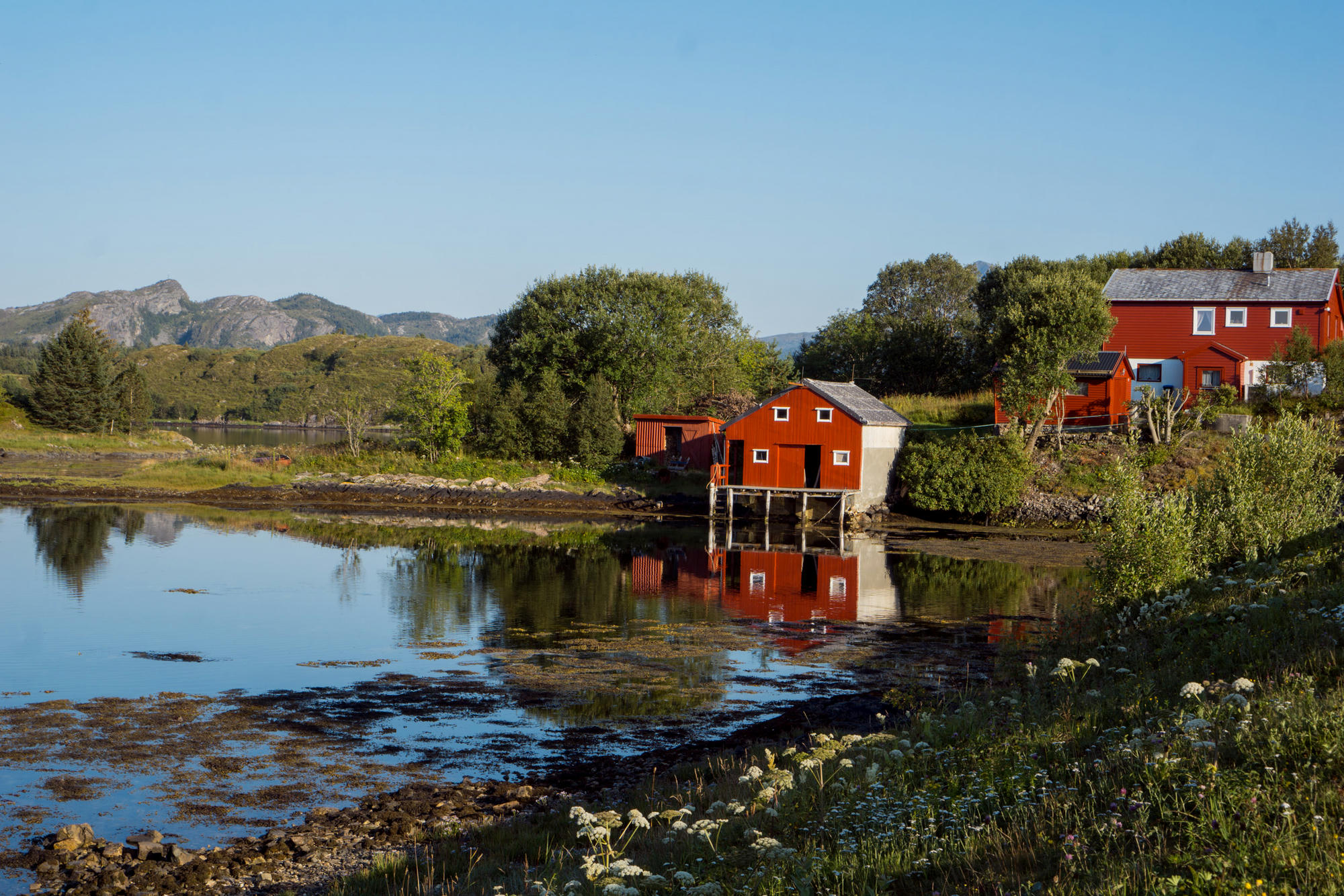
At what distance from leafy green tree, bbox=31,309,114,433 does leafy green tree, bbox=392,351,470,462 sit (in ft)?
84.6

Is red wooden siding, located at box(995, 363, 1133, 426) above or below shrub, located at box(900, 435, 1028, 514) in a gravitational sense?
above

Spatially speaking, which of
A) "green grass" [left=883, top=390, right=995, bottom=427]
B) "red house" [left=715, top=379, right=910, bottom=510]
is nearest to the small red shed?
"red house" [left=715, top=379, right=910, bottom=510]

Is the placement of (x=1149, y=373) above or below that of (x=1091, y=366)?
above

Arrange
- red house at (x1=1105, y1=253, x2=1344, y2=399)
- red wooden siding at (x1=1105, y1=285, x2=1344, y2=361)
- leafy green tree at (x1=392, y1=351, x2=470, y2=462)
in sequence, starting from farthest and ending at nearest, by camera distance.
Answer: leafy green tree at (x1=392, y1=351, x2=470, y2=462), red house at (x1=1105, y1=253, x2=1344, y2=399), red wooden siding at (x1=1105, y1=285, x2=1344, y2=361)

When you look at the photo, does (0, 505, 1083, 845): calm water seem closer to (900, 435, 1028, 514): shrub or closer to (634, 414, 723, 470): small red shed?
(900, 435, 1028, 514): shrub

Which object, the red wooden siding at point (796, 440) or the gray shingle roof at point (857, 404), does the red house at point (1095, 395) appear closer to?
the gray shingle roof at point (857, 404)

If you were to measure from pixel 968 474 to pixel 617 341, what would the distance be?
2259 centimetres

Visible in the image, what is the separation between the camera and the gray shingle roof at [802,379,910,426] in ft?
144

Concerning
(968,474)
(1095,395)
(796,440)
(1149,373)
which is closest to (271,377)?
(796,440)

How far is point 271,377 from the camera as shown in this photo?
16362 centimetres

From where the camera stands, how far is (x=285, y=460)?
184ft

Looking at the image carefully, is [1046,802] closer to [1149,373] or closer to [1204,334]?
[1149,373]

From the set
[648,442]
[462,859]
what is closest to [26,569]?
[462,859]

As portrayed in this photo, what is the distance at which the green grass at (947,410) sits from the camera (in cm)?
5206
